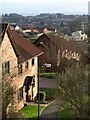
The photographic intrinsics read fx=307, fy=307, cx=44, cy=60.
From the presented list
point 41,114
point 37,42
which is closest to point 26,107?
point 41,114

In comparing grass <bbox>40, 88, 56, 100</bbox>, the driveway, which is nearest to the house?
grass <bbox>40, 88, 56, 100</bbox>

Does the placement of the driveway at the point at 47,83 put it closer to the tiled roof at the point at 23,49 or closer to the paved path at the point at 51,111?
the tiled roof at the point at 23,49

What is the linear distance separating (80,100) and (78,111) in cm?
77

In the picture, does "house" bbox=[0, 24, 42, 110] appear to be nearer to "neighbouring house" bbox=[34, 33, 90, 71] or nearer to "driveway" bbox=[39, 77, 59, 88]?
"driveway" bbox=[39, 77, 59, 88]

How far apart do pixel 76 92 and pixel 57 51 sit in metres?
22.7

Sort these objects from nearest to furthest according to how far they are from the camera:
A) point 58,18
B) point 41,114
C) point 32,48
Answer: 1. point 41,114
2. point 32,48
3. point 58,18

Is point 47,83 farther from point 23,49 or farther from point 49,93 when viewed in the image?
point 23,49

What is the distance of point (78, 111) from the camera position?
16.5 meters

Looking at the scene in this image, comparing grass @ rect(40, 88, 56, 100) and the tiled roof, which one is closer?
the tiled roof

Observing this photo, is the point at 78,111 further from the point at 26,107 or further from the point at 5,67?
the point at 26,107

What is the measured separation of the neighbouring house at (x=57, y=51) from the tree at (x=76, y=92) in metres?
19.0

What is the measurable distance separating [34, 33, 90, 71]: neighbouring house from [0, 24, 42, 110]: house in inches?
394

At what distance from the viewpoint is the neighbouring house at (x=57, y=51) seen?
38225mm

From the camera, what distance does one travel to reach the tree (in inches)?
628
